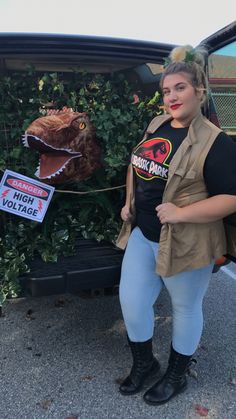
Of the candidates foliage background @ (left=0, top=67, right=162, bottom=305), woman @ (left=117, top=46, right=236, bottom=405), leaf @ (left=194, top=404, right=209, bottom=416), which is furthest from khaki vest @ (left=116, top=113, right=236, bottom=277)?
leaf @ (left=194, top=404, right=209, bottom=416)

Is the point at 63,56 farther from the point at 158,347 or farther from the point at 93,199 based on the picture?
the point at 158,347

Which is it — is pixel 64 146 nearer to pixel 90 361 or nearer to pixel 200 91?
pixel 200 91

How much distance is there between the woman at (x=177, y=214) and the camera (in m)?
2.00

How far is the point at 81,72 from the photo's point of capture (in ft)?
9.30

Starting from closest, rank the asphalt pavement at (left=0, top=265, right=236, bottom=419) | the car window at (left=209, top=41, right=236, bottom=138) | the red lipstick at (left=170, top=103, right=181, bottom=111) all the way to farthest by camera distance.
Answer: the red lipstick at (left=170, top=103, right=181, bottom=111) → the asphalt pavement at (left=0, top=265, right=236, bottom=419) → the car window at (left=209, top=41, right=236, bottom=138)

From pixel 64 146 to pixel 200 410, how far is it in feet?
Answer: 5.39

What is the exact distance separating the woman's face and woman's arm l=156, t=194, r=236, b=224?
423mm

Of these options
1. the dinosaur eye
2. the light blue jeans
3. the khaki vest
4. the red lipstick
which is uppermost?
the red lipstick

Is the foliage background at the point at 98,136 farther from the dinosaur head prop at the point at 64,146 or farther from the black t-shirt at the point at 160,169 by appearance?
the black t-shirt at the point at 160,169

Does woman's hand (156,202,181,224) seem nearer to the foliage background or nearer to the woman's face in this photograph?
the woman's face

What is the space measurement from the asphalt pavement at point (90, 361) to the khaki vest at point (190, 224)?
33.3 inches

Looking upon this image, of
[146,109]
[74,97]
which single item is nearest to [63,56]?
[74,97]

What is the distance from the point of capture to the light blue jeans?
2238mm

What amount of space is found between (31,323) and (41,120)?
1665 mm
